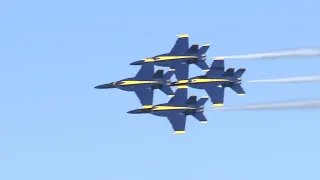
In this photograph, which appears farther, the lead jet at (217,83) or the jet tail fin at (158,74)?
the lead jet at (217,83)

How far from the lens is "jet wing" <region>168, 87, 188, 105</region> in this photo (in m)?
82.8

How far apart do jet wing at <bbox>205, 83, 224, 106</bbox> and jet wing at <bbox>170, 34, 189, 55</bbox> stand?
618cm

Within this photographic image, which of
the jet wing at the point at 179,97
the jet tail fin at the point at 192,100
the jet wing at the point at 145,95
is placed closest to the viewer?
the jet tail fin at the point at 192,100

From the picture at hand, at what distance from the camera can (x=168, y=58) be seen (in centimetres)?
8500

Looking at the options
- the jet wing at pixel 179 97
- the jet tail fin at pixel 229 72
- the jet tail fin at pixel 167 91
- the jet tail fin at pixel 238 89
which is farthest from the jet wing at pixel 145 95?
the jet tail fin at pixel 238 89

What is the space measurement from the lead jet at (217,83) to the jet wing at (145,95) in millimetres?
3257

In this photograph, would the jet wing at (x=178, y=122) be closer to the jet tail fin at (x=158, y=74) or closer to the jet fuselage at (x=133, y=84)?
the jet fuselage at (x=133, y=84)

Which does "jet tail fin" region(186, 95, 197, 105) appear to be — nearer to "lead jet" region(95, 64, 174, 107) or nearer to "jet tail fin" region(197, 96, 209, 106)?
"jet tail fin" region(197, 96, 209, 106)

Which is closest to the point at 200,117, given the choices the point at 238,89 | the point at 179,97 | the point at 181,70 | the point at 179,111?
the point at 179,111

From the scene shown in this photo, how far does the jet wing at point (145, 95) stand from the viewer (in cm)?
8238

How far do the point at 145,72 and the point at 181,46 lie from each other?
6.44 meters

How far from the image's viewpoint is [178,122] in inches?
3187

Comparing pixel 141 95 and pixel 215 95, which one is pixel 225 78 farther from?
pixel 141 95

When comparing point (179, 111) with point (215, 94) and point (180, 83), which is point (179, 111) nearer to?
point (180, 83)
